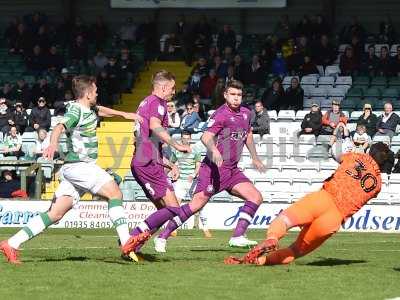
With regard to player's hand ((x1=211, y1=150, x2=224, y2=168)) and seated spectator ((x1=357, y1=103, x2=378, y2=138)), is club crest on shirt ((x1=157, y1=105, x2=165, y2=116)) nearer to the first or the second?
player's hand ((x1=211, y1=150, x2=224, y2=168))

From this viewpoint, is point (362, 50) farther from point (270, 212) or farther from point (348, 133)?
point (270, 212)

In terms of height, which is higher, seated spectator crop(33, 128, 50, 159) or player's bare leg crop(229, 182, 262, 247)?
player's bare leg crop(229, 182, 262, 247)

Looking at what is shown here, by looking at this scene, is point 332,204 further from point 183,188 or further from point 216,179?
point 183,188

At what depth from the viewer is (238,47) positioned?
35.8 m

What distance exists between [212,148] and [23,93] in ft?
66.3

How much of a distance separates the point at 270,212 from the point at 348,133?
410cm

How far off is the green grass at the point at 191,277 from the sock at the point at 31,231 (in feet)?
0.93

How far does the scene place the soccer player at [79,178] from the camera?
12750mm

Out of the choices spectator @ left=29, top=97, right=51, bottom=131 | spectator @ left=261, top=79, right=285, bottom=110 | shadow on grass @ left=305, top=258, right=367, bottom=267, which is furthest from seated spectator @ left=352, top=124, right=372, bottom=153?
shadow on grass @ left=305, top=258, right=367, bottom=267

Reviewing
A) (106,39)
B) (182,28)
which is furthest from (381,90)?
(106,39)

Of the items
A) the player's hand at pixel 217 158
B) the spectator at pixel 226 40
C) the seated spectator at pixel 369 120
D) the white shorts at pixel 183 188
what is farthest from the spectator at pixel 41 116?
the player's hand at pixel 217 158

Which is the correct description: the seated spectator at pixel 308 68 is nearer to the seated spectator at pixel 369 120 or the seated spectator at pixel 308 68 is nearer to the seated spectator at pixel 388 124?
the seated spectator at pixel 369 120

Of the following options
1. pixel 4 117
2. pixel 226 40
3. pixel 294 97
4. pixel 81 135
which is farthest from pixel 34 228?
pixel 226 40

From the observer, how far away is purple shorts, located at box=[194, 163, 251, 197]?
1464 cm
